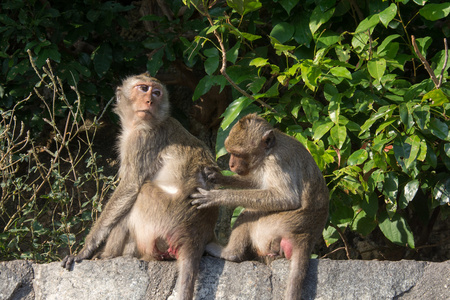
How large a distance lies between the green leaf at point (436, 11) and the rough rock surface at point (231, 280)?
1.91 metres

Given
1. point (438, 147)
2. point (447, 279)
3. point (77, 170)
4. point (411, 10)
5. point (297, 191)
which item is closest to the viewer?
point (447, 279)

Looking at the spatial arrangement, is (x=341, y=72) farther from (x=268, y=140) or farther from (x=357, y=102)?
(x=268, y=140)

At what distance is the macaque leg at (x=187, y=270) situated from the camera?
3641 mm

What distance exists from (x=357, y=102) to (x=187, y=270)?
1.86 meters

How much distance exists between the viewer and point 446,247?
6.33 metres

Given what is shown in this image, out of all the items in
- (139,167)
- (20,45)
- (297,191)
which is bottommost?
(297,191)

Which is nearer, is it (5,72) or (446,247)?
(5,72)

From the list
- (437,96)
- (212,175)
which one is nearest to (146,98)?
(212,175)

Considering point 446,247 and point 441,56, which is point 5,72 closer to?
point 441,56

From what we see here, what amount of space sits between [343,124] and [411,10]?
1.53 m

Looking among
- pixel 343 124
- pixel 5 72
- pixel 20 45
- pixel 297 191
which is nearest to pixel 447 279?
pixel 297 191

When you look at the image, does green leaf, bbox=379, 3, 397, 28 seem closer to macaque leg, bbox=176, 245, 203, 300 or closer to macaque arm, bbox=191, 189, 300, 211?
macaque arm, bbox=191, 189, 300, 211

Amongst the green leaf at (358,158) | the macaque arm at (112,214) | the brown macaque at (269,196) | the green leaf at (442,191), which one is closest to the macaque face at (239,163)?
the brown macaque at (269,196)

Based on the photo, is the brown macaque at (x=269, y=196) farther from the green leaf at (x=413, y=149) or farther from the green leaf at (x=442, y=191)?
the green leaf at (x=442, y=191)
